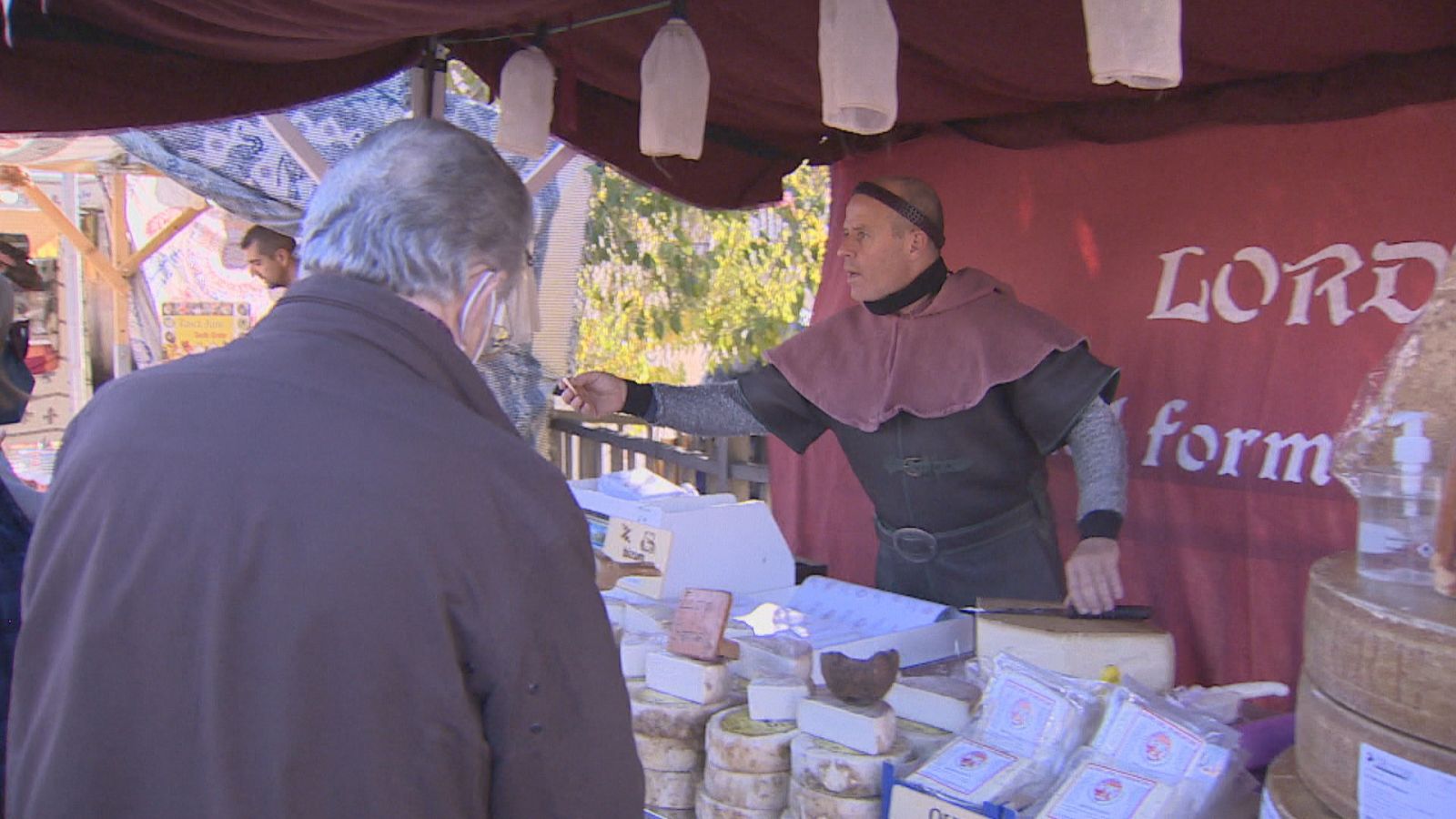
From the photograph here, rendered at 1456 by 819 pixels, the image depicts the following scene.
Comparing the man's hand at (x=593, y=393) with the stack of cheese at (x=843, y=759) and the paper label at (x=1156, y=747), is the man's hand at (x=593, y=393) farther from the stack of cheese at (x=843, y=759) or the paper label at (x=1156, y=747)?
the paper label at (x=1156, y=747)

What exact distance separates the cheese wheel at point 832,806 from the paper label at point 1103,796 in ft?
0.97

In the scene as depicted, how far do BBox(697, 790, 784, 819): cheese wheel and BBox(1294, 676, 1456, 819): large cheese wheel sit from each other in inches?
30.7

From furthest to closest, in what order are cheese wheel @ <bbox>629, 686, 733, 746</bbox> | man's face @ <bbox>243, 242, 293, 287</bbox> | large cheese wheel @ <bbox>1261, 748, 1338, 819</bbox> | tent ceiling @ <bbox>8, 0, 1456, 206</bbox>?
man's face @ <bbox>243, 242, 293, 287</bbox>, tent ceiling @ <bbox>8, 0, 1456, 206</bbox>, cheese wheel @ <bbox>629, 686, 733, 746</bbox>, large cheese wheel @ <bbox>1261, 748, 1338, 819</bbox>

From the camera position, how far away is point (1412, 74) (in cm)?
257

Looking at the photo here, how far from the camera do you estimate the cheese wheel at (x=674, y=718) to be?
192 centimetres

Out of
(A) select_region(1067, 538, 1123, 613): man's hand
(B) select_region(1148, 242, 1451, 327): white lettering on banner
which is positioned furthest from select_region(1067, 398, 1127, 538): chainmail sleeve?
(B) select_region(1148, 242, 1451, 327): white lettering on banner

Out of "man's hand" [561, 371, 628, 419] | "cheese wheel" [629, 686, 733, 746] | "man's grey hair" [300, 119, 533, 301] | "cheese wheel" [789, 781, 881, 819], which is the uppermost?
"man's grey hair" [300, 119, 533, 301]

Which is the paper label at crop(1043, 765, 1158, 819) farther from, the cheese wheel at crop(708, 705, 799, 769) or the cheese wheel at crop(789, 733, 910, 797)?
the cheese wheel at crop(708, 705, 799, 769)

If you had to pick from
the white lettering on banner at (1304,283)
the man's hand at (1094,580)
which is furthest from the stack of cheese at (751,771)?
the white lettering on banner at (1304,283)

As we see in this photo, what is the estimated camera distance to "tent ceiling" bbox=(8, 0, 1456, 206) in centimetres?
238

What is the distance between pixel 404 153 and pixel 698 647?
42.7 inches

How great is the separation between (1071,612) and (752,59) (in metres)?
1.70

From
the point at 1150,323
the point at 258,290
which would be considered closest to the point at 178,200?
the point at 258,290

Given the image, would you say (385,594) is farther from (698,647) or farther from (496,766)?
(698,647)
